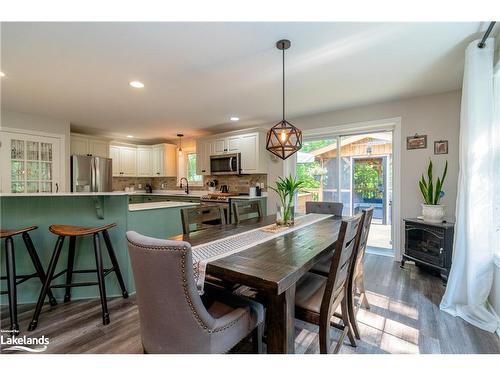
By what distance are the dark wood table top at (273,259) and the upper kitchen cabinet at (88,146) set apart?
4.56 m

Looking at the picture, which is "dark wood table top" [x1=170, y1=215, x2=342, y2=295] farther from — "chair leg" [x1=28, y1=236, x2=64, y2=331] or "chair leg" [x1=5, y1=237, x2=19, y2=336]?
"chair leg" [x1=5, y1=237, x2=19, y2=336]

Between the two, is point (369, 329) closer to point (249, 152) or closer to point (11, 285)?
point (11, 285)

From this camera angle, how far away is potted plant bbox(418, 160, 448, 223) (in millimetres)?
2893

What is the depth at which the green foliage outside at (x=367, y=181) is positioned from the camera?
3.94 meters

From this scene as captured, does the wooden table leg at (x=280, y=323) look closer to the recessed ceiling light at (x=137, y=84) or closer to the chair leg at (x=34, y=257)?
the chair leg at (x=34, y=257)

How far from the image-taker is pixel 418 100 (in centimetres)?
328

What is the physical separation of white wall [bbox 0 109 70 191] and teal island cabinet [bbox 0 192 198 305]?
8.44 feet

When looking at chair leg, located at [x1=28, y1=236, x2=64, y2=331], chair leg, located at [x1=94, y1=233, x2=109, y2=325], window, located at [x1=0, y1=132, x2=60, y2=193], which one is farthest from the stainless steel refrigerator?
chair leg, located at [x1=94, y1=233, x2=109, y2=325]

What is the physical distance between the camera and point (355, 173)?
13.4 ft

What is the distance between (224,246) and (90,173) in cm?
451

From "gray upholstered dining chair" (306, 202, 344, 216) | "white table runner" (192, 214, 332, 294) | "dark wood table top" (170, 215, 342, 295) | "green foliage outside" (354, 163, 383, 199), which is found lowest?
"dark wood table top" (170, 215, 342, 295)
